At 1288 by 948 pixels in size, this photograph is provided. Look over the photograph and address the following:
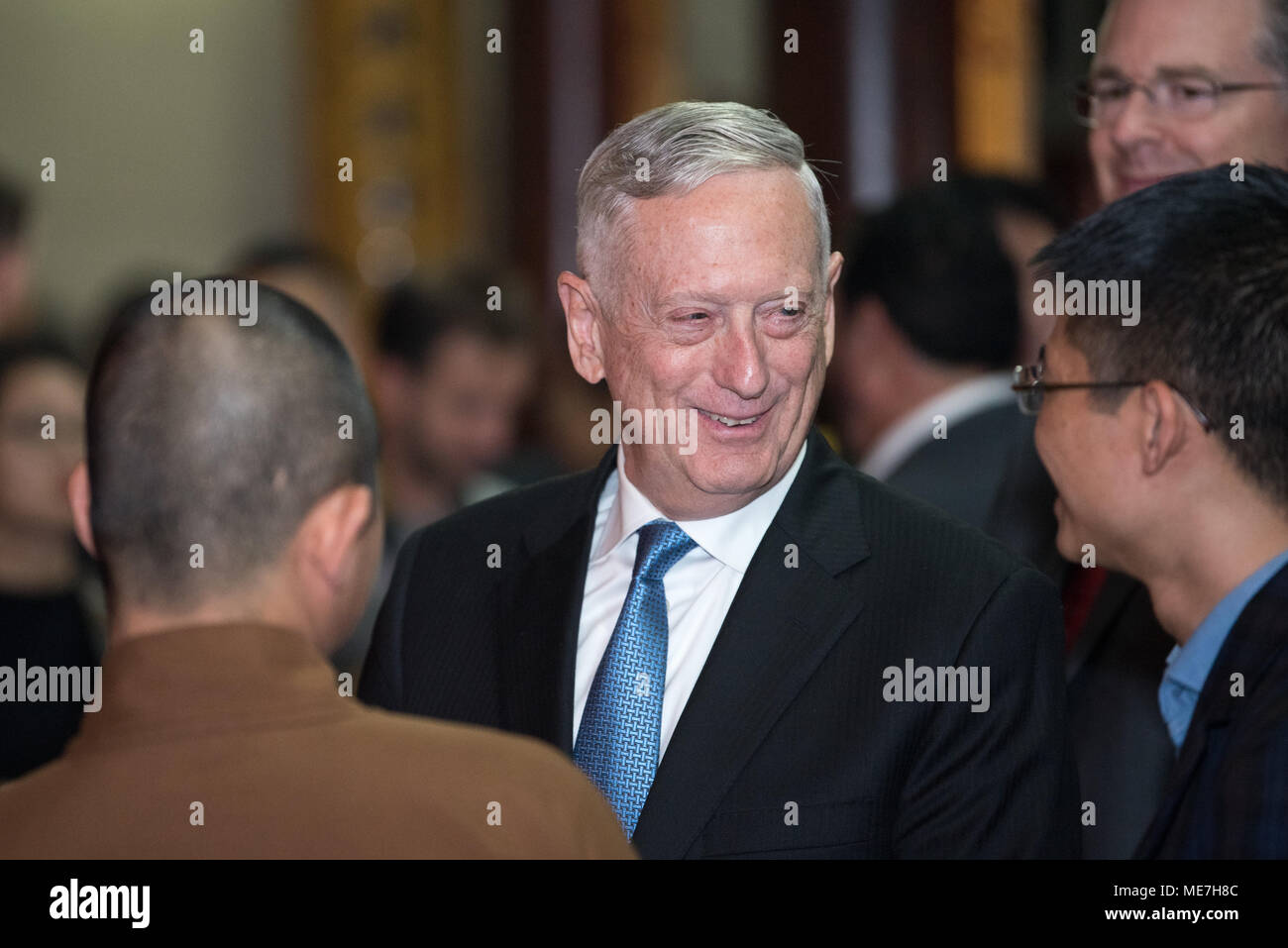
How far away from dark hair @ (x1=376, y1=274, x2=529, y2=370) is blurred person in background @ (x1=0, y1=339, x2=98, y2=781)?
0.89m

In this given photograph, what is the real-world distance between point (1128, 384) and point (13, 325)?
3.13 m

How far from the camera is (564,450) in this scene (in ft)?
14.9

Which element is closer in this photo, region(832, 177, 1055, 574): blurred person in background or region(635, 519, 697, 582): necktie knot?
region(635, 519, 697, 582): necktie knot

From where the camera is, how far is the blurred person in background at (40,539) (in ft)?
9.60

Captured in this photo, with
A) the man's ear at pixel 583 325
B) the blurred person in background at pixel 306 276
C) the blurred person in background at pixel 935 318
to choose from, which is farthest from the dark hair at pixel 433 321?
the man's ear at pixel 583 325

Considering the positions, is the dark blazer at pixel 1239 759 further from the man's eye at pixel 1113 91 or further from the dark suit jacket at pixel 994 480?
the man's eye at pixel 1113 91

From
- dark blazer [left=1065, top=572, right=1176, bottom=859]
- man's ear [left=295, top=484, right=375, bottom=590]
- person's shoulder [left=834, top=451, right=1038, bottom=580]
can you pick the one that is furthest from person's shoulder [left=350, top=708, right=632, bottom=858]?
dark blazer [left=1065, top=572, right=1176, bottom=859]

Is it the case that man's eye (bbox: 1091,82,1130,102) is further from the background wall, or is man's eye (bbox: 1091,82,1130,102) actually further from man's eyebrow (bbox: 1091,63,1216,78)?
the background wall

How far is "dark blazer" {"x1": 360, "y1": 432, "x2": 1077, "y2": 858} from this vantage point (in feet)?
5.07

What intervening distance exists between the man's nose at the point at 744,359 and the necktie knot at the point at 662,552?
174 mm

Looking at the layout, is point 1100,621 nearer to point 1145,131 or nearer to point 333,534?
point 1145,131

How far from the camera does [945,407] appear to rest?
117 inches

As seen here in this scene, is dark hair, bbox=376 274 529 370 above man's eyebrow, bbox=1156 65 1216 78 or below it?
below
